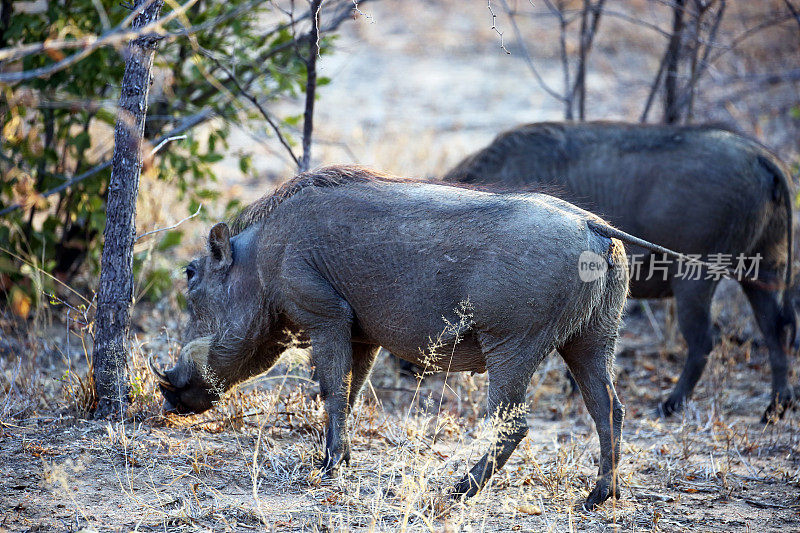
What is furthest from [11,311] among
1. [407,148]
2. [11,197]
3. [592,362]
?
[407,148]

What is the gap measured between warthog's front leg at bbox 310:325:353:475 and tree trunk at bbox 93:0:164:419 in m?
1.03

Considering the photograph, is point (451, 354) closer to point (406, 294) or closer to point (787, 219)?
point (406, 294)

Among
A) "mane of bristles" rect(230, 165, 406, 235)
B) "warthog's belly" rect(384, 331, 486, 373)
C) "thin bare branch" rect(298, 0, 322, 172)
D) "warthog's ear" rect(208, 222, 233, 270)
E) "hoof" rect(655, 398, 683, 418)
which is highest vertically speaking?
"thin bare branch" rect(298, 0, 322, 172)

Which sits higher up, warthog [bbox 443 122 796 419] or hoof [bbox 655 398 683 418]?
warthog [bbox 443 122 796 419]

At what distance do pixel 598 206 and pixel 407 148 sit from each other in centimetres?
457

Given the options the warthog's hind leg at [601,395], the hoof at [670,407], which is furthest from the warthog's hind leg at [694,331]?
the warthog's hind leg at [601,395]

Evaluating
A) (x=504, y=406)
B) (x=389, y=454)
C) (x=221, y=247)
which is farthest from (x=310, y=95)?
(x=504, y=406)

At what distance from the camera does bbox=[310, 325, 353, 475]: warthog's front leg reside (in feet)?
12.2

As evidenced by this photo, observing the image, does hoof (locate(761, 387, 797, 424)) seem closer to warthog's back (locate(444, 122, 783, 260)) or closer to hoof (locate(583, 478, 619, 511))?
warthog's back (locate(444, 122, 783, 260))

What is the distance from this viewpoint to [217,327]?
4035mm

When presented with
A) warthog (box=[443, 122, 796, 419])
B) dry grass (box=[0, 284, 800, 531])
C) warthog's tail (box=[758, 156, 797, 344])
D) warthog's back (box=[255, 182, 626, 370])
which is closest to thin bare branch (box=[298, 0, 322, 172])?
warthog's back (box=[255, 182, 626, 370])

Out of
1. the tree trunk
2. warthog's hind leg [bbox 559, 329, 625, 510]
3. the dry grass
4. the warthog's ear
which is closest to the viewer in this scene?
the dry grass

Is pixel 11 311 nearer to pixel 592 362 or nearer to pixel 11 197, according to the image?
pixel 11 197

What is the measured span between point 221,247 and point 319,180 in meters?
0.60
